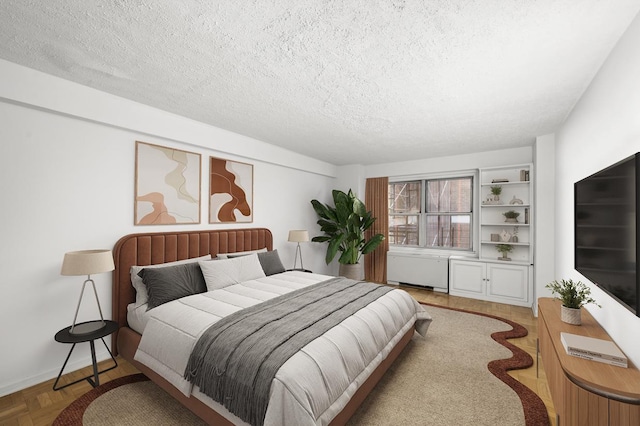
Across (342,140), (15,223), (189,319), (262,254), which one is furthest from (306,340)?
(342,140)

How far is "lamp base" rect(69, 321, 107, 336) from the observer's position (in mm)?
2311

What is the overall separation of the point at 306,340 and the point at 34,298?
2399 mm

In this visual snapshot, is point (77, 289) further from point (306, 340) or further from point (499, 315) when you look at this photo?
point (499, 315)

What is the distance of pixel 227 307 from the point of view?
250 cm

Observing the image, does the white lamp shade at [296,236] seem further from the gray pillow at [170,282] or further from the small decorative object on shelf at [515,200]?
the small decorative object on shelf at [515,200]

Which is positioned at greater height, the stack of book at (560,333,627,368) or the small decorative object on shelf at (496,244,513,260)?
the small decorative object on shelf at (496,244,513,260)

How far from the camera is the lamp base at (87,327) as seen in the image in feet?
7.58

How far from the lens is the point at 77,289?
2.59 m

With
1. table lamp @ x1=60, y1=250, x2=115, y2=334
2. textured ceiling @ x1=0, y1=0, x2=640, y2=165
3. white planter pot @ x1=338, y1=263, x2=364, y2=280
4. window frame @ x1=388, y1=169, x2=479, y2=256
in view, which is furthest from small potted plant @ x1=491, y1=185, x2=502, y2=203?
table lamp @ x1=60, y1=250, x2=115, y2=334

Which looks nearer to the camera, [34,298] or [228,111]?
[34,298]

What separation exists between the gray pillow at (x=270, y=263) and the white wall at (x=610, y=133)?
3.32 metres

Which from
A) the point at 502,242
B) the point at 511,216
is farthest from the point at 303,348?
the point at 511,216

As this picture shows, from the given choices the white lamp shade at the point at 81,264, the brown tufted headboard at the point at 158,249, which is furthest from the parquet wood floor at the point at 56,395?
the white lamp shade at the point at 81,264

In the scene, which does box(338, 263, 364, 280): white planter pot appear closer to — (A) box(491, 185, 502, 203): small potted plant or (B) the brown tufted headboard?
(B) the brown tufted headboard
